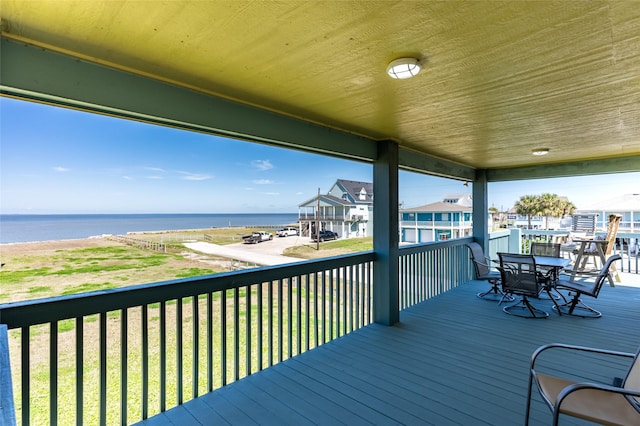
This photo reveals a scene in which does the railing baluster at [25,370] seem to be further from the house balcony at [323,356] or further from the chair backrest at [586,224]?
the chair backrest at [586,224]

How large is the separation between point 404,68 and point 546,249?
18.2 ft

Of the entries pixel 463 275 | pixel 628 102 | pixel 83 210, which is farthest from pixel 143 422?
pixel 83 210

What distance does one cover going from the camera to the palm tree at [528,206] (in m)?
24.2

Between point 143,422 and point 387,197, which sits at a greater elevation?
point 387,197

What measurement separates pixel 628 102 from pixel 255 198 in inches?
730

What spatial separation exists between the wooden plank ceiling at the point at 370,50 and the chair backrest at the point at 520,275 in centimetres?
207

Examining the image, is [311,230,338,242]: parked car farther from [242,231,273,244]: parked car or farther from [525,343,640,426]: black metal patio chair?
[525,343,640,426]: black metal patio chair

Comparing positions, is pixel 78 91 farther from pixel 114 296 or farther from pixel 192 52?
pixel 114 296

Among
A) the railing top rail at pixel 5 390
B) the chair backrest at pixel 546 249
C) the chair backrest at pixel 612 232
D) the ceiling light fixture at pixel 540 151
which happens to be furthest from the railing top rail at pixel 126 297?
the chair backrest at pixel 612 232

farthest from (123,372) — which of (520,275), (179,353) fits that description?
(520,275)

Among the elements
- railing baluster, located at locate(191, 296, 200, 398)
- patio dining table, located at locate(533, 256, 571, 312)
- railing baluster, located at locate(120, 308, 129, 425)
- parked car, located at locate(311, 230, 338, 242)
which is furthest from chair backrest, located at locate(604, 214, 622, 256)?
parked car, located at locate(311, 230, 338, 242)

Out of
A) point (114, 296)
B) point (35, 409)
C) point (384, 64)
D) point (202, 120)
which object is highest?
point (384, 64)

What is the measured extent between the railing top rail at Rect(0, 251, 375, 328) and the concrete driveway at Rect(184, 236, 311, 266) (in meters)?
12.1

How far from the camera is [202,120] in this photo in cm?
234
